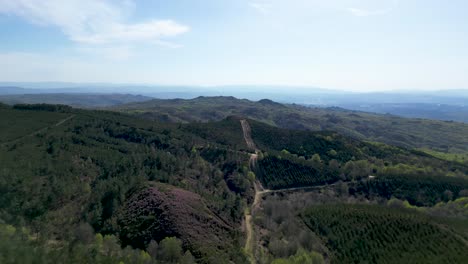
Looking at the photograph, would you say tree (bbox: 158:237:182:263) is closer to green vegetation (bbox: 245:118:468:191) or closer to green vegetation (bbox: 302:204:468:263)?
green vegetation (bbox: 302:204:468:263)

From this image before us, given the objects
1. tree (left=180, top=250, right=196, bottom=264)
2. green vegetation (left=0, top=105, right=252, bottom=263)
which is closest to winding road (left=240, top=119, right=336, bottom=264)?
green vegetation (left=0, top=105, right=252, bottom=263)

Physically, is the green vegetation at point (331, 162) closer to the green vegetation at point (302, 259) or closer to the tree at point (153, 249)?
the green vegetation at point (302, 259)

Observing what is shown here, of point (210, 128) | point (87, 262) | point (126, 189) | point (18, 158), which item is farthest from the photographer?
point (210, 128)

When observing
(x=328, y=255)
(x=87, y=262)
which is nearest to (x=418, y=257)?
(x=328, y=255)

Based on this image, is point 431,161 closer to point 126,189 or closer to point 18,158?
point 126,189

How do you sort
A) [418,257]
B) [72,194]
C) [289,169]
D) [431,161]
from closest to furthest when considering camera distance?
[418,257]
[72,194]
[289,169]
[431,161]

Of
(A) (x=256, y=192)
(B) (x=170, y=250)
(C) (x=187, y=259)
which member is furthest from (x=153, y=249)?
(A) (x=256, y=192)

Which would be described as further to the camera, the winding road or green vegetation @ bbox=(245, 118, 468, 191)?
green vegetation @ bbox=(245, 118, 468, 191)

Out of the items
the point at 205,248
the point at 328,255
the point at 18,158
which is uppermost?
the point at 18,158
